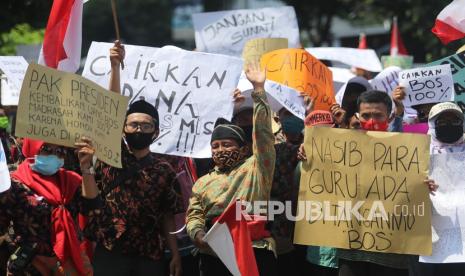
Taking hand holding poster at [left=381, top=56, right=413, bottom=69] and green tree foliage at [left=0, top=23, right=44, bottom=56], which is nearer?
hand holding poster at [left=381, top=56, right=413, bottom=69]

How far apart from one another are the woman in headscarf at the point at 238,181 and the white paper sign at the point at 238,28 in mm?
3807

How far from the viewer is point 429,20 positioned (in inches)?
779

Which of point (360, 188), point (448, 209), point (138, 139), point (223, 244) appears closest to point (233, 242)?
point (223, 244)

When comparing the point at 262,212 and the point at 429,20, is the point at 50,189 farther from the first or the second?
the point at 429,20

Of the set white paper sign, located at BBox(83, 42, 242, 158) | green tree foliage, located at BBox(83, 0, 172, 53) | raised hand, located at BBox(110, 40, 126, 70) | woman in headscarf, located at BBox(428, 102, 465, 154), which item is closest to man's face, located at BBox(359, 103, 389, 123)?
woman in headscarf, located at BBox(428, 102, 465, 154)

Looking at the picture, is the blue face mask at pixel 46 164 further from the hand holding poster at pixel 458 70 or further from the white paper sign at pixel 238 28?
the white paper sign at pixel 238 28

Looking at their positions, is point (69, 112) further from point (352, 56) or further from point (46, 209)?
point (352, 56)

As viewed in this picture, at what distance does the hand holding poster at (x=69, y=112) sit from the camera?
6.21m

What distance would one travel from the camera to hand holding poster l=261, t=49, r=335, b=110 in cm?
823

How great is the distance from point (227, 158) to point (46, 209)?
1100 millimetres

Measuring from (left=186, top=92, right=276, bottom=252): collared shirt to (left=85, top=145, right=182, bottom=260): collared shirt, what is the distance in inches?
9.7

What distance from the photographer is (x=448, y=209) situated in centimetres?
668

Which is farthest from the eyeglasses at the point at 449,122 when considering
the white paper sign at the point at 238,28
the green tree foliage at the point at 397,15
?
the green tree foliage at the point at 397,15

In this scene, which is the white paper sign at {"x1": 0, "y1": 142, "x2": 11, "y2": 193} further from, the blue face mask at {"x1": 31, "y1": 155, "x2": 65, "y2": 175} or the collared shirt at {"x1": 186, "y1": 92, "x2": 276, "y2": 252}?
the collared shirt at {"x1": 186, "y1": 92, "x2": 276, "y2": 252}
